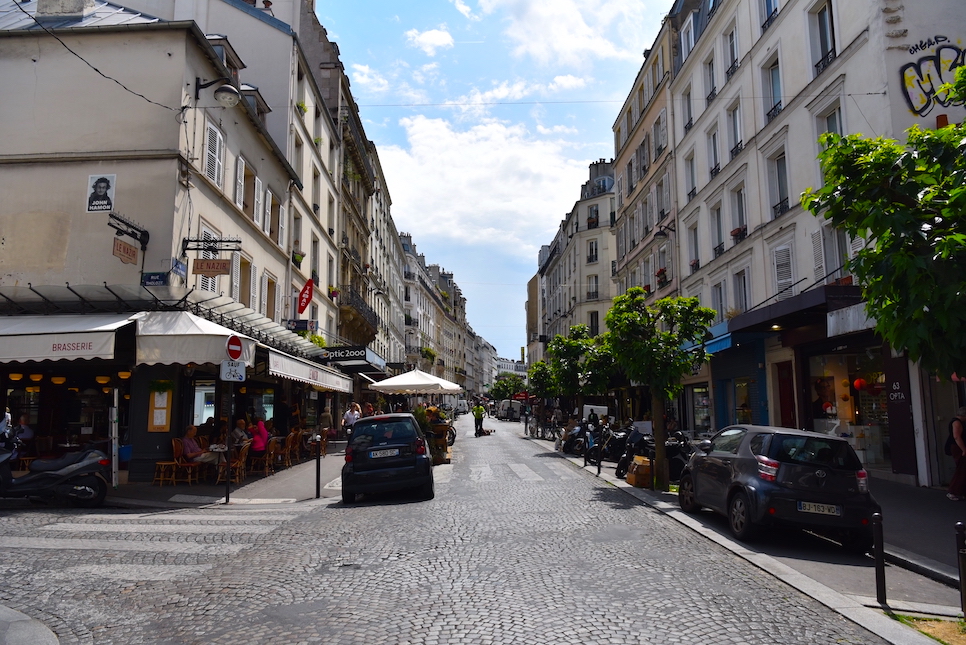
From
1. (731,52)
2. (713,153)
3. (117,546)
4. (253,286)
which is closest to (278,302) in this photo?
(253,286)

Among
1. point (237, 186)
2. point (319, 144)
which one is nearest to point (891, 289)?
point (237, 186)

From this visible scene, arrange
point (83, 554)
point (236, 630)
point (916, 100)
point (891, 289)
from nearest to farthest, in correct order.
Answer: point (236, 630)
point (891, 289)
point (83, 554)
point (916, 100)

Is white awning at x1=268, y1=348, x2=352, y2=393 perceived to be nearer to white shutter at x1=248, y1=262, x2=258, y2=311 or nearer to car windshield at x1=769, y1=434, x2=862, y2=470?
white shutter at x1=248, y1=262, x2=258, y2=311

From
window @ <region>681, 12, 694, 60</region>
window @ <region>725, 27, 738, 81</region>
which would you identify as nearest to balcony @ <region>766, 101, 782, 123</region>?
window @ <region>725, 27, 738, 81</region>

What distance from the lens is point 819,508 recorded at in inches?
329

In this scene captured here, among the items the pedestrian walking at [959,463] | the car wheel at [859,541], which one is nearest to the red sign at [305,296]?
the pedestrian walking at [959,463]

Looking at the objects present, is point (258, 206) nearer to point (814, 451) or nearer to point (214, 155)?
point (214, 155)

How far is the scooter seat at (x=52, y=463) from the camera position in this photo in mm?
10891

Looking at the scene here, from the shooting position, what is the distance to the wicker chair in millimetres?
13688

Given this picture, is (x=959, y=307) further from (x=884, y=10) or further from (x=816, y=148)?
(x=816, y=148)

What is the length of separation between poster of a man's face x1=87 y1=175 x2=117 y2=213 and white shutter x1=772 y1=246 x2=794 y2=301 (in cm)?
1659

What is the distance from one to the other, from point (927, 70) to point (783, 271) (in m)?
6.15

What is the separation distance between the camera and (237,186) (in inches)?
723

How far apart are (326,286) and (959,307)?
1043 inches
